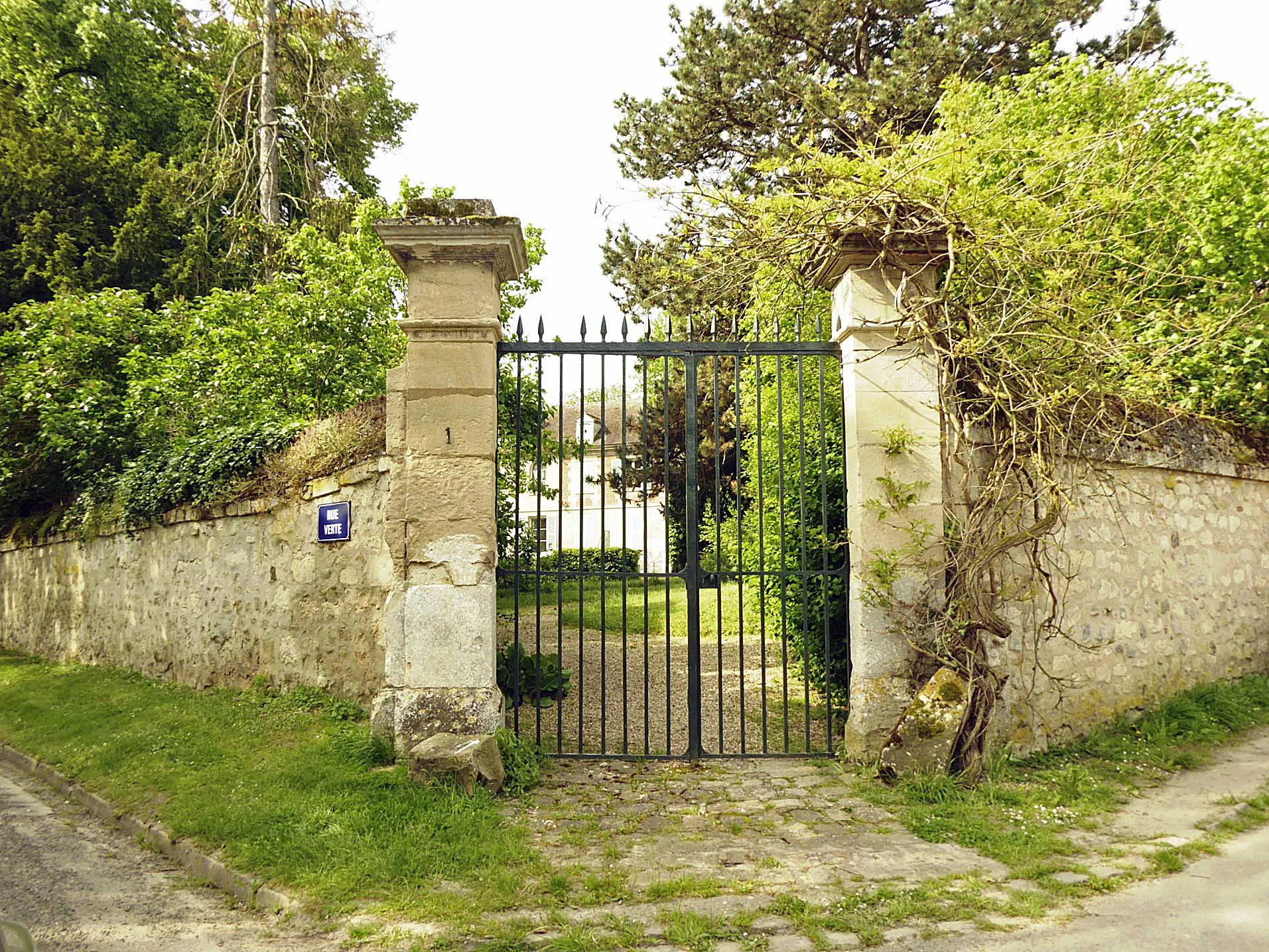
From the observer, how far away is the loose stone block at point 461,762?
4.65m

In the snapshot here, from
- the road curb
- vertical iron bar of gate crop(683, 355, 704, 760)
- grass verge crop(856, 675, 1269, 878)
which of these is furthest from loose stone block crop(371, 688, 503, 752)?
grass verge crop(856, 675, 1269, 878)

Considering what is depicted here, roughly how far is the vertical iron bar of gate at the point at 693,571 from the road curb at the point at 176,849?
263cm

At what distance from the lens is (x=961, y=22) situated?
12.6 m

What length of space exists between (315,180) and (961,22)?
12090 mm

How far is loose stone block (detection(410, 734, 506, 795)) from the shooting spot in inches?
183

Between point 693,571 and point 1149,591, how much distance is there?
3.68 m

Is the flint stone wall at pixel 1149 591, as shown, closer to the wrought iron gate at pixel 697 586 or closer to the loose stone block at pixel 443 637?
the wrought iron gate at pixel 697 586

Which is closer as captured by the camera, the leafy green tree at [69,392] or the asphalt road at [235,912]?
the asphalt road at [235,912]

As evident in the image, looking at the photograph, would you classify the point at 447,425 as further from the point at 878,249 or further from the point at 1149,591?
the point at 1149,591

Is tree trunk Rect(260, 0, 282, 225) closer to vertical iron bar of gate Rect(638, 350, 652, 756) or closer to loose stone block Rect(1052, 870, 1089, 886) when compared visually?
vertical iron bar of gate Rect(638, 350, 652, 756)

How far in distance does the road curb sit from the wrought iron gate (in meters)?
1.66

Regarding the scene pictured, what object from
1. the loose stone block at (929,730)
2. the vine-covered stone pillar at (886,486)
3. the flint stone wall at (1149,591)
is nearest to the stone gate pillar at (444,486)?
the vine-covered stone pillar at (886,486)

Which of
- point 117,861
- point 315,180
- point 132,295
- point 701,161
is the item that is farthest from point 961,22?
point 117,861

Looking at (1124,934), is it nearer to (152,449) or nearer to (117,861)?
(117,861)
